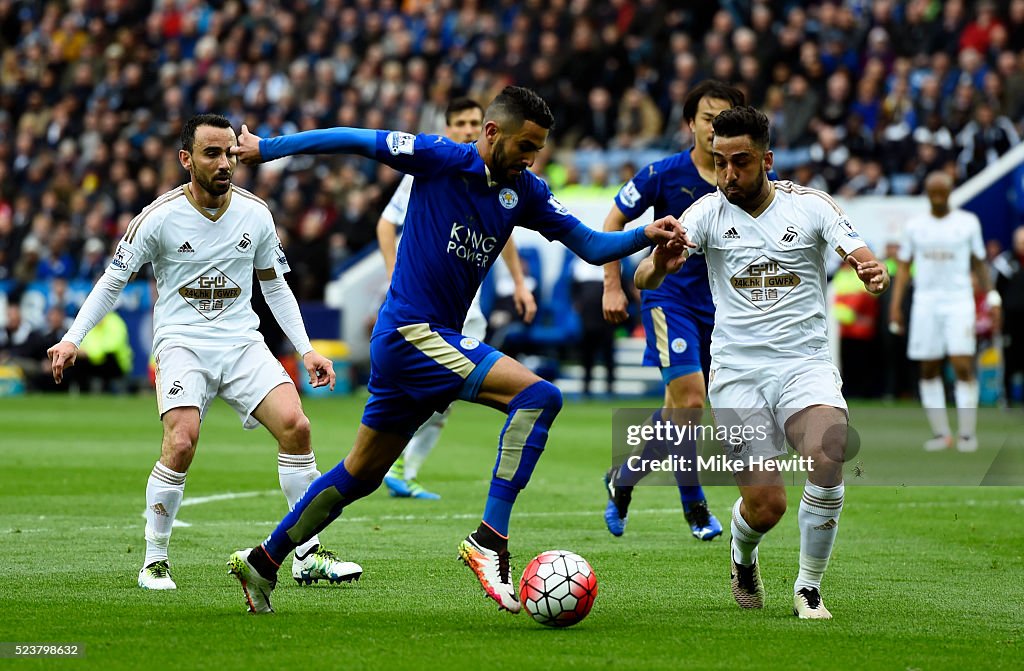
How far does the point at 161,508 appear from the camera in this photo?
7703 millimetres

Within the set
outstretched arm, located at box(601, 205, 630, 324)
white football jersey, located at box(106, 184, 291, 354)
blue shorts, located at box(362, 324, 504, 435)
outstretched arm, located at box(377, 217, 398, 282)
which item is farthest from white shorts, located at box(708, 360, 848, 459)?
outstretched arm, located at box(377, 217, 398, 282)

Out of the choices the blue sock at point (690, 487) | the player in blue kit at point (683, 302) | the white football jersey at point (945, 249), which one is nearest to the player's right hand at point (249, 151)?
the player in blue kit at point (683, 302)

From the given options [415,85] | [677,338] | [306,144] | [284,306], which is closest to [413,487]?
[677,338]

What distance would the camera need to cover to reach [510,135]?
21.9 feet

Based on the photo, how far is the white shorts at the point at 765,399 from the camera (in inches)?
269

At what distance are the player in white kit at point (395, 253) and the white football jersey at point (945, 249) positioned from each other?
530 centimetres

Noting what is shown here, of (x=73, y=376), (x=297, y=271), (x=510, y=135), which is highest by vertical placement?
(x=510, y=135)

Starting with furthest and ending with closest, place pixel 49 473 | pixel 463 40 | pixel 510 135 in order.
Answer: pixel 463 40, pixel 49 473, pixel 510 135

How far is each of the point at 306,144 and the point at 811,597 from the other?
2977 mm

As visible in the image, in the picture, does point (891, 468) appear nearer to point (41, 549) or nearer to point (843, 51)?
point (41, 549)

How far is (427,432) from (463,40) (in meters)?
18.0

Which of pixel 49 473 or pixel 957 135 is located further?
pixel 957 135

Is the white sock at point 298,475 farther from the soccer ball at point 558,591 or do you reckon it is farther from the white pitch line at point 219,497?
the white pitch line at point 219,497

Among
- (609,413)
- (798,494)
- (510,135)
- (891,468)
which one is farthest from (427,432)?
(609,413)
